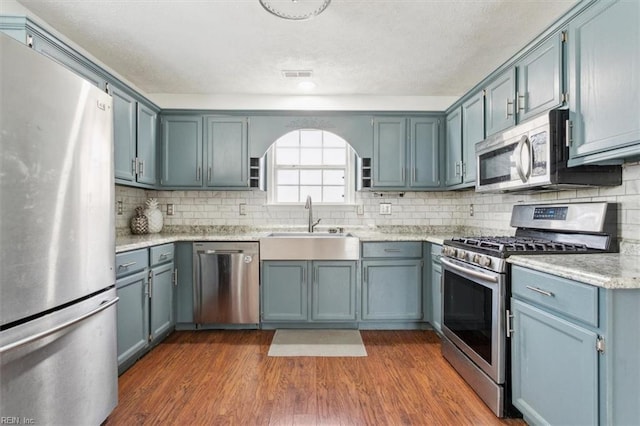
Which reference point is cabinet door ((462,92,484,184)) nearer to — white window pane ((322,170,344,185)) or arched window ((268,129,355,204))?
arched window ((268,129,355,204))

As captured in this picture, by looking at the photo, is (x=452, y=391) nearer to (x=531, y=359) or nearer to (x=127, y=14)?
(x=531, y=359)

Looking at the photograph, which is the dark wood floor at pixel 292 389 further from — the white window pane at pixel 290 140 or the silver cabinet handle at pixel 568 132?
the white window pane at pixel 290 140

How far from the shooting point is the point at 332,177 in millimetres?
3854

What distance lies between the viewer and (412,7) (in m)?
2.07

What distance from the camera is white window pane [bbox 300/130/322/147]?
12.6 feet

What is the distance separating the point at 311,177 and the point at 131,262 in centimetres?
209

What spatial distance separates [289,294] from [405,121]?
211 cm

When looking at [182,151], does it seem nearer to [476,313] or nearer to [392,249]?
[392,249]

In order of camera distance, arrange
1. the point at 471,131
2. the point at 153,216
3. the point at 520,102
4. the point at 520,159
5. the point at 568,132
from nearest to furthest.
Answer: the point at 568,132 → the point at 520,159 → the point at 520,102 → the point at 471,131 → the point at 153,216

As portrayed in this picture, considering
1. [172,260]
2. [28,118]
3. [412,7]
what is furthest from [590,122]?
[172,260]

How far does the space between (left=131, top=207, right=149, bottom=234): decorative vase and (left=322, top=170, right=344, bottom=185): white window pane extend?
1917 millimetres

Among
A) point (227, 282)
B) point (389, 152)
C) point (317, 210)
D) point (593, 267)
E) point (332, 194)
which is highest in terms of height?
point (389, 152)

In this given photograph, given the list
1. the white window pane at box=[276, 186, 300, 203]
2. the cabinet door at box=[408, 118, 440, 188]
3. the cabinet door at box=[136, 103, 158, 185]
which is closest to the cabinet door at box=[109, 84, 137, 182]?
the cabinet door at box=[136, 103, 158, 185]

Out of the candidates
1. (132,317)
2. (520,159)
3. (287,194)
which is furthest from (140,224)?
(520,159)
